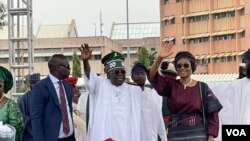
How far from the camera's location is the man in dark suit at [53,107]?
292 inches

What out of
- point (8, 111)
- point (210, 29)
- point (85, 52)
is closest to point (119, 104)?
point (85, 52)

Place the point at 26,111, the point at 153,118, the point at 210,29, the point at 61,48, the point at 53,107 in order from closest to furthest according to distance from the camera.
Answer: the point at 53,107, the point at 153,118, the point at 26,111, the point at 210,29, the point at 61,48

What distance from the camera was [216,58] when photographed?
60719 millimetres

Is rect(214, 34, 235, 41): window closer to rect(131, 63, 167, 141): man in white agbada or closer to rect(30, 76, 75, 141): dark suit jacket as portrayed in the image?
rect(131, 63, 167, 141): man in white agbada

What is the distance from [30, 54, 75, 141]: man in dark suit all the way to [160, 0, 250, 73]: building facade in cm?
5058

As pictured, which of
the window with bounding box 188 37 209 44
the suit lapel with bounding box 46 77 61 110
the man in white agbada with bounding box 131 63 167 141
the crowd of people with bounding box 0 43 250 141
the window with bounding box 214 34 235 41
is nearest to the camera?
the crowd of people with bounding box 0 43 250 141

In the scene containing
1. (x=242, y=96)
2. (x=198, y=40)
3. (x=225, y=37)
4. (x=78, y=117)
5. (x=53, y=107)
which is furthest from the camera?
(x=198, y=40)

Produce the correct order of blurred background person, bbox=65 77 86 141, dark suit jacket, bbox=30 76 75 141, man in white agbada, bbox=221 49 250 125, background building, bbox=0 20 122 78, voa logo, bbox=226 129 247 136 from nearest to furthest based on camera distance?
1. voa logo, bbox=226 129 247 136
2. man in white agbada, bbox=221 49 250 125
3. dark suit jacket, bbox=30 76 75 141
4. blurred background person, bbox=65 77 86 141
5. background building, bbox=0 20 122 78

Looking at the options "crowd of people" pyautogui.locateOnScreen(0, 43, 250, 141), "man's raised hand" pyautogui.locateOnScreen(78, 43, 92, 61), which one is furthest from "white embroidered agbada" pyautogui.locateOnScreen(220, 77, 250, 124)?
"man's raised hand" pyautogui.locateOnScreen(78, 43, 92, 61)

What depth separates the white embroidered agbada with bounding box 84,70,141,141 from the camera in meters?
7.02

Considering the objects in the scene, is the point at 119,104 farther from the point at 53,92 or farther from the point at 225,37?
the point at 225,37

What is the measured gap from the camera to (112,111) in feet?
23.1

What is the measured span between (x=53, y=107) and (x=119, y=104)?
0.87 meters

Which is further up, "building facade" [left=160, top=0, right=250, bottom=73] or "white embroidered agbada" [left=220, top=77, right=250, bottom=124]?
"building facade" [left=160, top=0, right=250, bottom=73]
